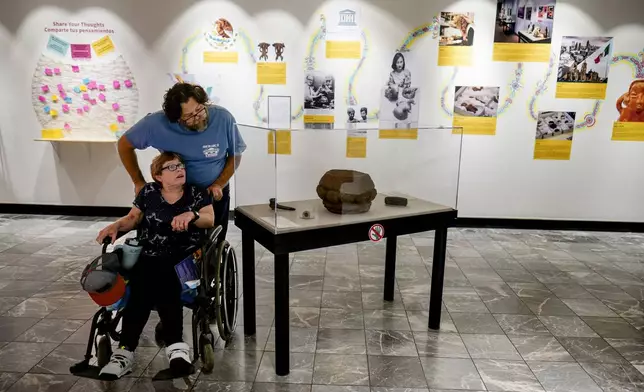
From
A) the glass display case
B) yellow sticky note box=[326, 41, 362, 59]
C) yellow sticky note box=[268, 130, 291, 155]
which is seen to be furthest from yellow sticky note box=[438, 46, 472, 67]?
yellow sticky note box=[268, 130, 291, 155]

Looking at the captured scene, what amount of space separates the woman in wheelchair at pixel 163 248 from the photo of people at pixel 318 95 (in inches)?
107

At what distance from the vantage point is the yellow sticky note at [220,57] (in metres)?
4.80

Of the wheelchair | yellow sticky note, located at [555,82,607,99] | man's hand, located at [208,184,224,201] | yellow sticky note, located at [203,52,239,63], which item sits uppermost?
yellow sticky note, located at [203,52,239,63]

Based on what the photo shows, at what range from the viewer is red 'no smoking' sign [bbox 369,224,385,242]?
91.5 inches

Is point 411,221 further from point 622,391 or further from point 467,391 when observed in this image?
point 622,391

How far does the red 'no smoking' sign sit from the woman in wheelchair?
785 mm

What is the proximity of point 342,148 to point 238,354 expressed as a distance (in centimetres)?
122

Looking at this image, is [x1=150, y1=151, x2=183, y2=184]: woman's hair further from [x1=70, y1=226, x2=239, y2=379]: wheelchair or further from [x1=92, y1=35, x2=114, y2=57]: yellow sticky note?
[x1=92, y1=35, x2=114, y2=57]: yellow sticky note

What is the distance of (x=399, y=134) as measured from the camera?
2.61 meters

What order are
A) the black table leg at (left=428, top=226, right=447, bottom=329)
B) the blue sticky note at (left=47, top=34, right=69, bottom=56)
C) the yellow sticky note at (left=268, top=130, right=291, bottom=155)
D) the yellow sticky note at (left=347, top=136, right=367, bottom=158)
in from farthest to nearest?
1. the blue sticky note at (left=47, top=34, right=69, bottom=56)
2. the black table leg at (left=428, top=226, right=447, bottom=329)
3. the yellow sticky note at (left=347, top=136, right=367, bottom=158)
4. the yellow sticky note at (left=268, top=130, right=291, bottom=155)

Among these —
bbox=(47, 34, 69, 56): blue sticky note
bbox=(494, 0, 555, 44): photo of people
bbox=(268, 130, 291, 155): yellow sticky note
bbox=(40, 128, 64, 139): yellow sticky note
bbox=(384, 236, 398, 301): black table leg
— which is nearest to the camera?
bbox=(268, 130, 291, 155): yellow sticky note

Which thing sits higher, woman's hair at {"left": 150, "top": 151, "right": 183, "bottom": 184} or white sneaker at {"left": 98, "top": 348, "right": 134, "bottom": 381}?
woman's hair at {"left": 150, "top": 151, "right": 183, "bottom": 184}

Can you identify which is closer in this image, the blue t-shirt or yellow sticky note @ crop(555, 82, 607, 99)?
the blue t-shirt

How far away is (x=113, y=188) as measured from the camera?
515cm
